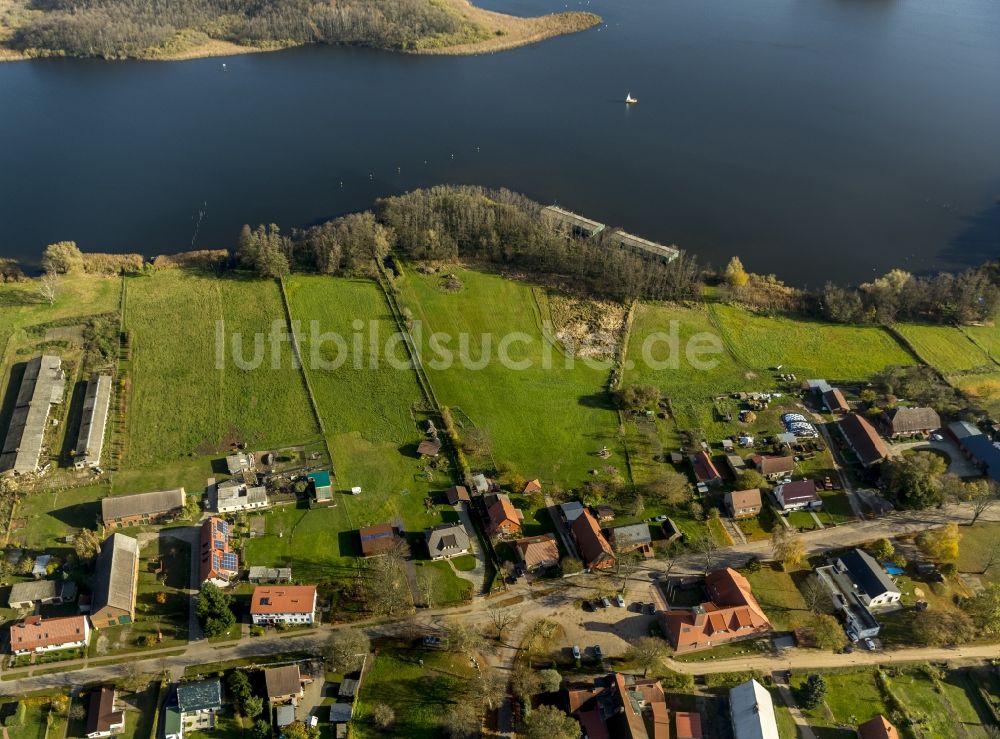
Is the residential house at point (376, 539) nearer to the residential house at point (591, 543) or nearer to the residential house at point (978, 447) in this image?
the residential house at point (591, 543)

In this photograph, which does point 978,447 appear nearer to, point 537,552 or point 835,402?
point 835,402

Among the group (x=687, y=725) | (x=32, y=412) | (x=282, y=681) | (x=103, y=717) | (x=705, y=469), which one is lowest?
(x=103, y=717)

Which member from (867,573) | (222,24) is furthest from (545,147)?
(222,24)

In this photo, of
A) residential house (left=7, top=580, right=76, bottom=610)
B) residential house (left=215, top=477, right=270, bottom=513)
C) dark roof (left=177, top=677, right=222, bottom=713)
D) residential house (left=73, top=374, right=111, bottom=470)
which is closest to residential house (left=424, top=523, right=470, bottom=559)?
residential house (left=215, top=477, right=270, bottom=513)

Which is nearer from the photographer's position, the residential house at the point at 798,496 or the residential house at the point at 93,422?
the residential house at the point at 798,496

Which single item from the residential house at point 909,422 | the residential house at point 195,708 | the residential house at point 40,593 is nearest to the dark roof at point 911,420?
the residential house at point 909,422

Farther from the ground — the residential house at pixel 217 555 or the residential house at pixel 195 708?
the residential house at pixel 217 555

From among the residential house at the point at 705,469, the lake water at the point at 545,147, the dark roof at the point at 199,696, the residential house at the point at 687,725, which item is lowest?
the dark roof at the point at 199,696

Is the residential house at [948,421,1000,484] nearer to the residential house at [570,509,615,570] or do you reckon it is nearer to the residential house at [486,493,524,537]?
the residential house at [570,509,615,570]
